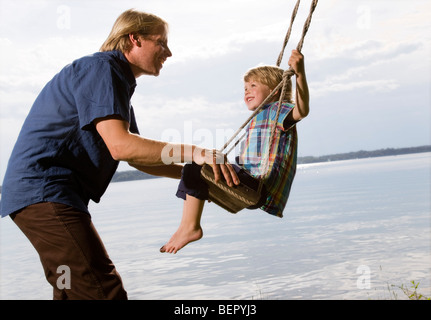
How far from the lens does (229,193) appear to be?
9.53 feet

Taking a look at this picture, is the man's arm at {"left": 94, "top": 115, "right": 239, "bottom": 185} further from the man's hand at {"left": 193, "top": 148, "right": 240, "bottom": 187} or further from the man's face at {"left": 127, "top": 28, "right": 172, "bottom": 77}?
the man's face at {"left": 127, "top": 28, "right": 172, "bottom": 77}

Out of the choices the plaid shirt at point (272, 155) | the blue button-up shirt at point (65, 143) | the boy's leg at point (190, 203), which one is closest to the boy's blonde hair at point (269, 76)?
the plaid shirt at point (272, 155)

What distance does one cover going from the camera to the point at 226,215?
278 ft

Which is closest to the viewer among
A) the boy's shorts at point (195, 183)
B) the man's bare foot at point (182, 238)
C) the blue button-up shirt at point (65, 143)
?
the blue button-up shirt at point (65, 143)

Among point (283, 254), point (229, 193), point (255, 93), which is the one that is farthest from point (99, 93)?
point (283, 254)

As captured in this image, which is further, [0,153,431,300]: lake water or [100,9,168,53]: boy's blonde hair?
[0,153,431,300]: lake water

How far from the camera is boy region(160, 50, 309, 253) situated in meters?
3.04

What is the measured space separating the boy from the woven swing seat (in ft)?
0.21

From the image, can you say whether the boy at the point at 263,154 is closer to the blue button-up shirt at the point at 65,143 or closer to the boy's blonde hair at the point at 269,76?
the boy's blonde hair at the point at 269,76

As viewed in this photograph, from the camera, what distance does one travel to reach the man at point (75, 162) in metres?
2.45

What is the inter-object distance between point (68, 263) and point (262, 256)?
48.0 metres

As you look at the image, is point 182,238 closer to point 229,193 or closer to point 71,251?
point 229,193

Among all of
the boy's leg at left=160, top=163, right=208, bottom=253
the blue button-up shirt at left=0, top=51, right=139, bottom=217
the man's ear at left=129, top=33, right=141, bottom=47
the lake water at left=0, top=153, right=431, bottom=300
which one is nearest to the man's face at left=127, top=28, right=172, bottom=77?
the man's ear at left=129, top=33, right=141, bottom=47

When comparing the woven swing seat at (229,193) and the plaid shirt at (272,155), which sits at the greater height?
the plaid shirt at (272,155)
